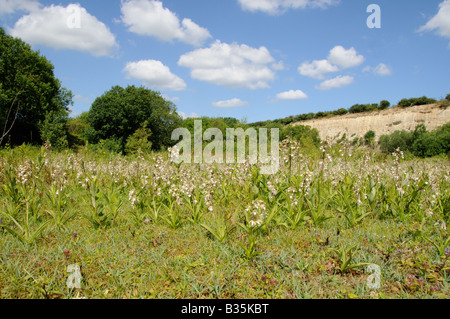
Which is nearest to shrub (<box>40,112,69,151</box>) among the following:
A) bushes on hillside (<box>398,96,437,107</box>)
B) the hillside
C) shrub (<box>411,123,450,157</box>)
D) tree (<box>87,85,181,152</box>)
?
tree (<box>87,85,181,152</box>)

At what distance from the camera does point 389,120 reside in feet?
141

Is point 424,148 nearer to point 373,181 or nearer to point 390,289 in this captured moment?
point 373,181

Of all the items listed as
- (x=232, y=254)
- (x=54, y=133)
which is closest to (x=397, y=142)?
(x=232, y=254)

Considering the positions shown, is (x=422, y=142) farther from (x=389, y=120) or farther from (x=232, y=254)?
(x=232, y=254)

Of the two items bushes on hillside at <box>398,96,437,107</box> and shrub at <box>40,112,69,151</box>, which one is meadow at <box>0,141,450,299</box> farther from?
bushes on hillside at <box>398,96,437,107</box>

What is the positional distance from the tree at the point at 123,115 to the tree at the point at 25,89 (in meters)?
3.68

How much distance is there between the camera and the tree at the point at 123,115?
2808cm

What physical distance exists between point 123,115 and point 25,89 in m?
9.71

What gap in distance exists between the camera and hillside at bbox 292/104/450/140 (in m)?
37.8

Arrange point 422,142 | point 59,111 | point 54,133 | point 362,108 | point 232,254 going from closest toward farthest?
1. point 232,254
2. point 54,133
3. point 422,142
4. point 59,111
5. point 362,108

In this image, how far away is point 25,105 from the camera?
26.5 meters

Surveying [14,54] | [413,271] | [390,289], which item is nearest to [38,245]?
[390,289]

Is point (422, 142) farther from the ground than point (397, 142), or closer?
closer
